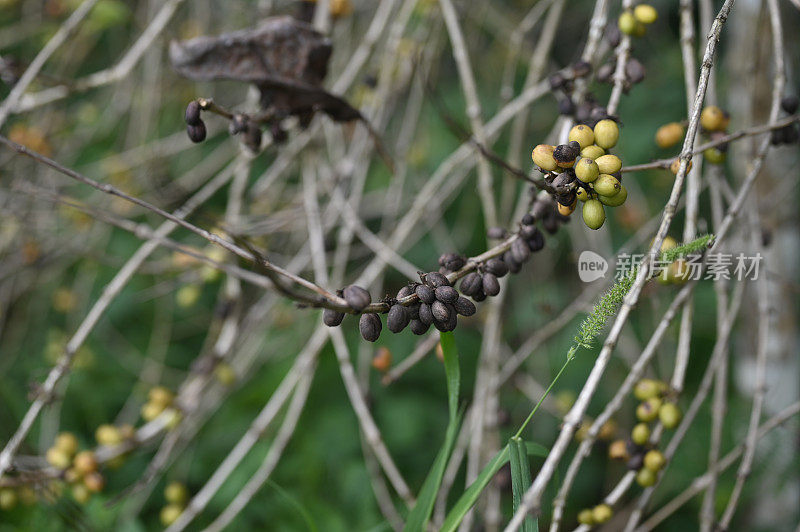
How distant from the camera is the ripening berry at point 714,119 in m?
1.16

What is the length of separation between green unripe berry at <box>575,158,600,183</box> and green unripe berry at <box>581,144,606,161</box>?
34 mm

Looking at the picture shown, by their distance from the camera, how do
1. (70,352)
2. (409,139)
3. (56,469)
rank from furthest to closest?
(409,139)
(56,469)
(70,352)

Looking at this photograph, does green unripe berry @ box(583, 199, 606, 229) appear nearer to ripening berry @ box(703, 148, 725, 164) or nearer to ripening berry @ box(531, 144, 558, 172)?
ripening berry @ box(531, 144, 558, 172)

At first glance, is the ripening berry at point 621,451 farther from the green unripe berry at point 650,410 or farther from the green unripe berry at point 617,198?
the green unripe berry at point 617,198

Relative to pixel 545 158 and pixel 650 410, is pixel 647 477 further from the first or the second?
pixel 545 158

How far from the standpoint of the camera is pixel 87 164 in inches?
111

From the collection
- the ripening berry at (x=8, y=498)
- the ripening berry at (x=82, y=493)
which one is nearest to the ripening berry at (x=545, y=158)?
the ripening berry at (x=82, y=493)

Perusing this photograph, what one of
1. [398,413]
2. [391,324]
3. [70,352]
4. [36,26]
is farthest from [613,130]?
[36,26]

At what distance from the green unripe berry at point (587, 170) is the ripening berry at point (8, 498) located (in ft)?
5.34

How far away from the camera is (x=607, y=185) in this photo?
80 cm

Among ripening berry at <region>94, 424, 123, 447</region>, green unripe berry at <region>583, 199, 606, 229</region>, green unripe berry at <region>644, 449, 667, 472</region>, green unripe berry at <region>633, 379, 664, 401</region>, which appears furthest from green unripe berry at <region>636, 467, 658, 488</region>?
ripening berry at <region>94, 424, 123, 447</region>

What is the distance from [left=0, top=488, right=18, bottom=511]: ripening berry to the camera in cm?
155

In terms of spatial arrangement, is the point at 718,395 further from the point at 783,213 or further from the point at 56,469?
the point at 56,469

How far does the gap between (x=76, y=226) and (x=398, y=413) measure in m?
1.57
